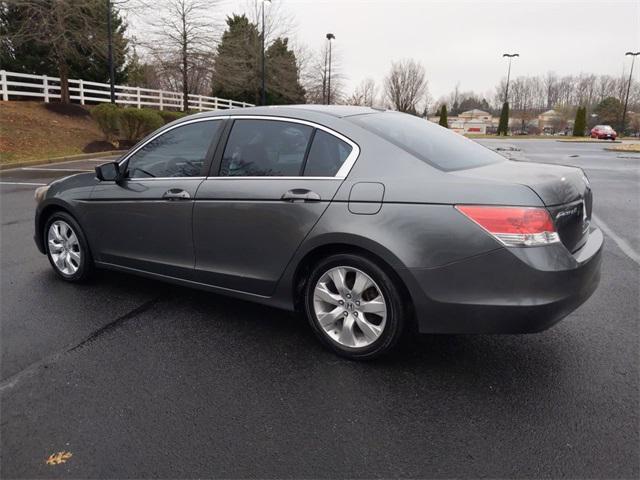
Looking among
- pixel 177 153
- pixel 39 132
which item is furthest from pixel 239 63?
pixel 177 153

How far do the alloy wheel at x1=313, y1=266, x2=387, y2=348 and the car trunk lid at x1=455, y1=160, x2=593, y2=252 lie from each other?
0.88 m

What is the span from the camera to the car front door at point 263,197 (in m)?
3.25

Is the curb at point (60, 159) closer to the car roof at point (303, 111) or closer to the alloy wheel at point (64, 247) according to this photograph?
the alloy wheel at point (64, 247)

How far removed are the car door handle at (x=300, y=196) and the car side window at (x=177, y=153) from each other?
894 millimetres

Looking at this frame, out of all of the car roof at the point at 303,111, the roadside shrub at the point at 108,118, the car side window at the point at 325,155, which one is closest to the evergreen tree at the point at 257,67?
the roadside shrub at the point at 108,118

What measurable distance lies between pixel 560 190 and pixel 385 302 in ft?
3.88

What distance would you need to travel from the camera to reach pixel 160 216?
3977mm

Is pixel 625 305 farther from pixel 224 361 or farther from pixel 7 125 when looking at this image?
pixel 7 125

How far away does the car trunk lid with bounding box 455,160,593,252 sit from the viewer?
9.23 ft

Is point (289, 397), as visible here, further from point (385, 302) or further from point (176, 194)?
point (176, 194)

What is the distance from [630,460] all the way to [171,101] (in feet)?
112

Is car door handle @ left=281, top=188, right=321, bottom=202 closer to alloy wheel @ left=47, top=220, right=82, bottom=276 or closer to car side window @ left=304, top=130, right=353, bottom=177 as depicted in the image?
car side window @ left=304, top=130, right=353, bottom=177

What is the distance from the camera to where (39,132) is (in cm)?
2008

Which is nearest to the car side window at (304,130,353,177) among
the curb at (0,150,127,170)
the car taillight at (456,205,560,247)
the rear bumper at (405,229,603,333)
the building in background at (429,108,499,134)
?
the rear bumper at (405,229,603,333)
